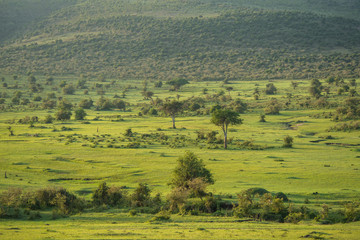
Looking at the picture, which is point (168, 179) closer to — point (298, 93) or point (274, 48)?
point (298, 93)

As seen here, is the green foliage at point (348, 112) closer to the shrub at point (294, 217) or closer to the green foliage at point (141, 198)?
the shrub at point (294, 217)

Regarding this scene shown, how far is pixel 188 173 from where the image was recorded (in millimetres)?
35344

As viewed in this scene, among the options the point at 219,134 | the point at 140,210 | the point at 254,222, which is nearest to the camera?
the point at 254,222

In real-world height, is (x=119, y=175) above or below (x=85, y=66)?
below

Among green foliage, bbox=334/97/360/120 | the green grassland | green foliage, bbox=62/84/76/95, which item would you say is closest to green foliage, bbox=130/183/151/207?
the green grassland

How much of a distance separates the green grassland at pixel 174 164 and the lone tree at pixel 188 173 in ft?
4.64

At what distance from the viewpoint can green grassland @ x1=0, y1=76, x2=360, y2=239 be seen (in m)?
25.5

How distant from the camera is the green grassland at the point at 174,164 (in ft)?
83.6

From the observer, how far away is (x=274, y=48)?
178250mm

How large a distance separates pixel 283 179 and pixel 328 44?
158 metres

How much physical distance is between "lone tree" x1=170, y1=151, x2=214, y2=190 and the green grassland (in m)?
1.41

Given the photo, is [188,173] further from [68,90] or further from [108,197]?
[68,90]

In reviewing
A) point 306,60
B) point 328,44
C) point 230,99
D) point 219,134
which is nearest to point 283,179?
point 219,134

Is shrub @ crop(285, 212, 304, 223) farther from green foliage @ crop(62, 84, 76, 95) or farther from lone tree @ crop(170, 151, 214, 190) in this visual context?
green foliage @ crop(62, 84, 76, 95)
